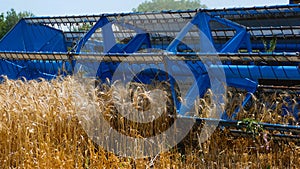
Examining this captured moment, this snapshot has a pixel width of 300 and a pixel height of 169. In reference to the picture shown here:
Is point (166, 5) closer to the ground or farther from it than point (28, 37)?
farther from it

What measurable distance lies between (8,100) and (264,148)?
2.37 metres

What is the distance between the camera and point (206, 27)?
458 centimetres

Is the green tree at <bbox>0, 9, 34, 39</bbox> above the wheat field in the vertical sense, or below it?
above

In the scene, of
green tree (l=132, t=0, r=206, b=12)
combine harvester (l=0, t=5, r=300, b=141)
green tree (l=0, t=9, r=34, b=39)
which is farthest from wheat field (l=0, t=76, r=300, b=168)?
green tree (l=132, t=0, r=206, b=12)

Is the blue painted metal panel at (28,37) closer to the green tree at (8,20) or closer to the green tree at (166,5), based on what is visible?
the green tree at (8,20)

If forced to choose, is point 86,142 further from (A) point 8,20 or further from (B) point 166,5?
(B) point 166,5

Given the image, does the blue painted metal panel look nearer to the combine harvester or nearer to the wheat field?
the combine harvester

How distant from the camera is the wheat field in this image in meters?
3.63

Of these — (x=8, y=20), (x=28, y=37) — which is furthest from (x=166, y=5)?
(x=28, y=37)

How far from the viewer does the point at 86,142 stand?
4004 millimetres

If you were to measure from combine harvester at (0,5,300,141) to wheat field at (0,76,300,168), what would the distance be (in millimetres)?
158

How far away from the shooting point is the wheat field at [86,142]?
3.63m

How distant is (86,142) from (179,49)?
2.42 meters

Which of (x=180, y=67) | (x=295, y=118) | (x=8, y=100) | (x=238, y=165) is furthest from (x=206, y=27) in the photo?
(x=8, y=100)
